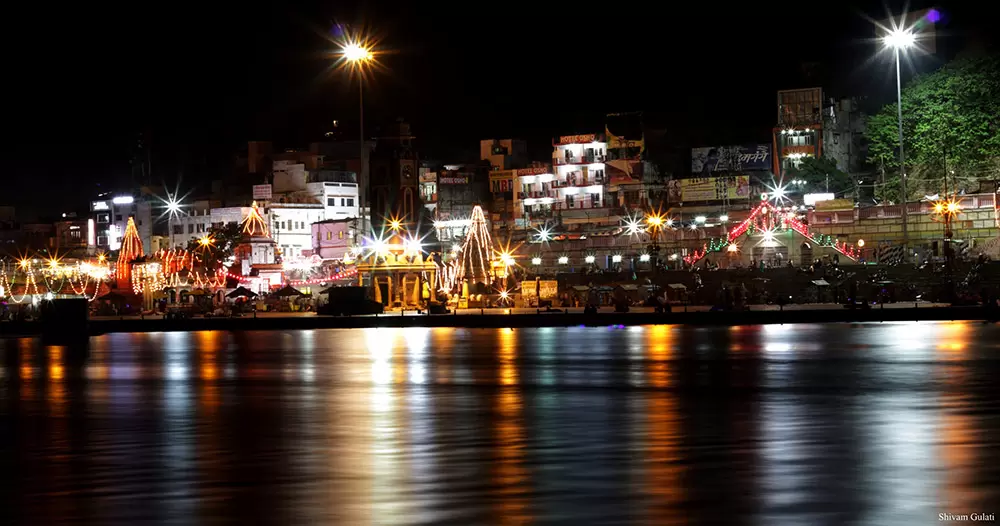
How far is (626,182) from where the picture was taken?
317ft

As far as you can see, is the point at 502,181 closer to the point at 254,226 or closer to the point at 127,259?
the point at 254,226

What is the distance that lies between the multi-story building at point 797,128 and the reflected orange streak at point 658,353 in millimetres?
42960

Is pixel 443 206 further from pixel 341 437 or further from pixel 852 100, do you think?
pixel 341 437

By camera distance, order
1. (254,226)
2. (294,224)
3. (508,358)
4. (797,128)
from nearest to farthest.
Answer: (508,358) < (797,128) < (254,226) < (294,224)

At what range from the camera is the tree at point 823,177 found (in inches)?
3265

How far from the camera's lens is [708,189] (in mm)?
90938

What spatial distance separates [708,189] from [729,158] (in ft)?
10.0

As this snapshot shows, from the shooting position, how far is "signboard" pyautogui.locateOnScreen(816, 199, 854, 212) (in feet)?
240

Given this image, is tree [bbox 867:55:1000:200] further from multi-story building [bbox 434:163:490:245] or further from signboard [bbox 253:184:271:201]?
signboard [bbox 253:184:271:201]

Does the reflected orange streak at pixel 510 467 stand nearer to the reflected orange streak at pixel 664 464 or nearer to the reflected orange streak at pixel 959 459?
the reflected orange streak at pixel 664 464

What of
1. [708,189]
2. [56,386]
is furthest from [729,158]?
[56,386]

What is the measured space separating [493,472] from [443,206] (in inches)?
3771

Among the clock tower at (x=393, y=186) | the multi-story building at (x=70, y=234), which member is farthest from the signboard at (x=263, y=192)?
the multi-story building at (x=70, y=234)

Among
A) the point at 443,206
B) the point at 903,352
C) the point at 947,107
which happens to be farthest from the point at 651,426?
the point at 443,206
